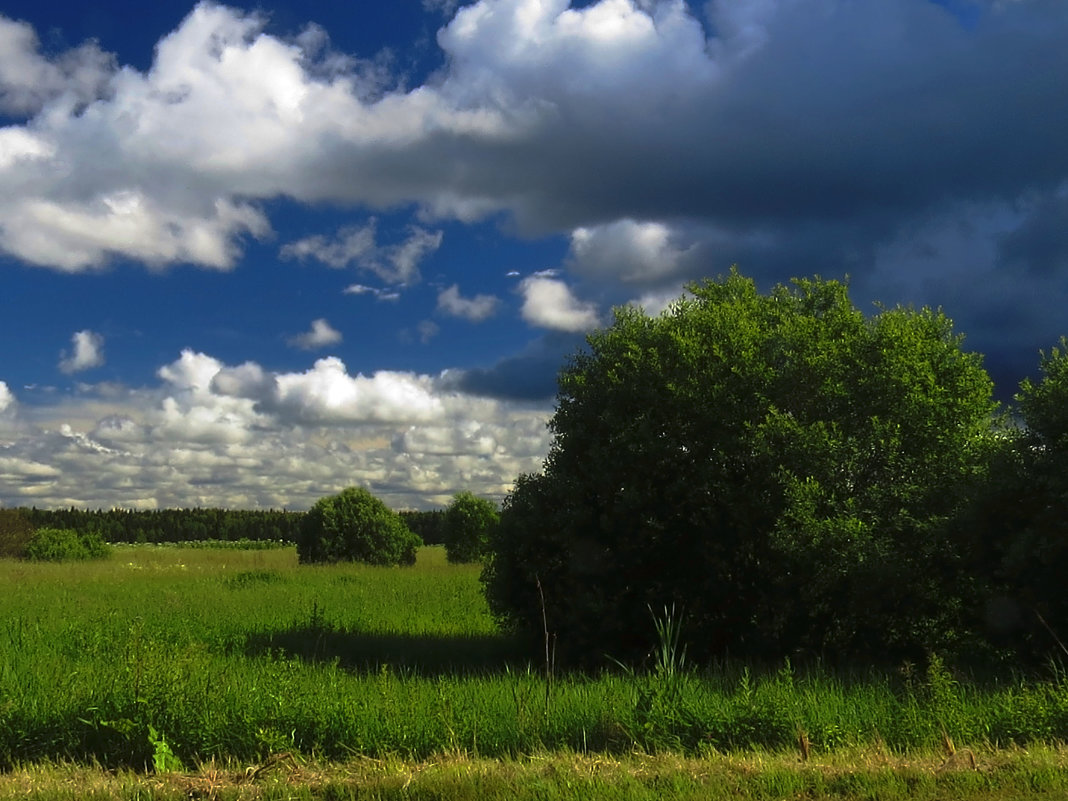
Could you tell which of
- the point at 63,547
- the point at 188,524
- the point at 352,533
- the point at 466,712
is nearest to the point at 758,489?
the point at 466,712

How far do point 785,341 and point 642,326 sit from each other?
2.57 meters

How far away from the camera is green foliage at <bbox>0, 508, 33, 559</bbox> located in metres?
58.8

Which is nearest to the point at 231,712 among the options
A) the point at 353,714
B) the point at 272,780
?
the point at 353,714

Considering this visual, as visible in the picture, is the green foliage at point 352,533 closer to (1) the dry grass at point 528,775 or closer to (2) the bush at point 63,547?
(2) the bush at point 63,547

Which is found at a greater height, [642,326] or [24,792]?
[642,326]

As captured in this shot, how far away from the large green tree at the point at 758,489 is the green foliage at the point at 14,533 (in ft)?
175

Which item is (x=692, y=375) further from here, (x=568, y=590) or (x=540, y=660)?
(x=540, y=660)

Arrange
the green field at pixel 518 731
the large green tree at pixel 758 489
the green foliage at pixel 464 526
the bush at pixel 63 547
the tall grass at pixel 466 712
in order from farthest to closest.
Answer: the green foliage at pixel 464 526 < the bush at pixel 63 547 < the large green tree at pixel 758 489 < the tall grass at pixel 466 712 < the green field at pixel 518 731

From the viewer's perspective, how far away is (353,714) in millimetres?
8461

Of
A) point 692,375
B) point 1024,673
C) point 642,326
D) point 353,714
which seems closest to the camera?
point 353,714

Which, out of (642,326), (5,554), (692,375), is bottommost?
(5,554)

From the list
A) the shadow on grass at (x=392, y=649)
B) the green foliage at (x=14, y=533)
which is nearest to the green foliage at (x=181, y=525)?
the green foliage at (x=14, y=533)

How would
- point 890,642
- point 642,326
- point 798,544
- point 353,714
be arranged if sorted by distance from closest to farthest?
point 353,714
point 798,544
point 890,642
point 642,326

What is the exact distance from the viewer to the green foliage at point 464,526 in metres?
55.7
